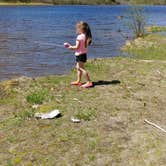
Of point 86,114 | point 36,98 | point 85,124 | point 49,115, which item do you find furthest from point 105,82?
point 85,124

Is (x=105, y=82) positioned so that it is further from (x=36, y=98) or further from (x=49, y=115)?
(x=49, y=115)

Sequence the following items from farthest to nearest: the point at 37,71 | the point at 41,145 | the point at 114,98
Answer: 1. the point at 37,71
2. the point at 114,98
3. the point at 41,145

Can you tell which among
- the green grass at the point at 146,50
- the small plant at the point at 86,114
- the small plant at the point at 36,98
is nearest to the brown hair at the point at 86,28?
the small plant at the point at 36,98

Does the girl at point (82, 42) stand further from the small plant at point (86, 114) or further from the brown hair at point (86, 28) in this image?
the small plant at point (86, 114)

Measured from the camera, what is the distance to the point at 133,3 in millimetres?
43406

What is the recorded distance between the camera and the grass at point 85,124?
946 centimetres

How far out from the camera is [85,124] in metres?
11.1

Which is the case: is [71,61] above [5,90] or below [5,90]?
below

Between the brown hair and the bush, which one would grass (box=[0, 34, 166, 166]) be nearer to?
the brown hair

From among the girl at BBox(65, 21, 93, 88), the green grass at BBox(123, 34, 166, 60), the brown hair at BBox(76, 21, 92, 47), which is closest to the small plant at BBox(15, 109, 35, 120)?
the girl at BBox(65, 21, 93, 88)

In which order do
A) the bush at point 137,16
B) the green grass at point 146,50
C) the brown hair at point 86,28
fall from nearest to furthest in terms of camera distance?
1. the brown hair at point 86,28
2. the green grass at point 146,50
3. the bush at point 137,16

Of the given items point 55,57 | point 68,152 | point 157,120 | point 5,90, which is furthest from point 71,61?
point 68,152

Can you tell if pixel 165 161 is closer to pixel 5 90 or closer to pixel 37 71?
pixel 5 90

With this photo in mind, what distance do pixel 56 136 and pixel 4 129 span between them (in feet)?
4.36
